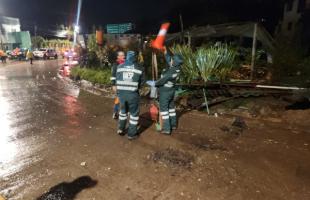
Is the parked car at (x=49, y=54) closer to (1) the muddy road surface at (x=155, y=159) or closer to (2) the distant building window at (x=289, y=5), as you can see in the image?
(1) the muddy road surface at (x=155, y=159)

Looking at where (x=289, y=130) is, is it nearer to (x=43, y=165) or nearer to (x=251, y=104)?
(x=251, y=104)

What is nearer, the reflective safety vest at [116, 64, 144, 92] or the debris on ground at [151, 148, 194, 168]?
the debris on ground at [151, 148, 194, 168]

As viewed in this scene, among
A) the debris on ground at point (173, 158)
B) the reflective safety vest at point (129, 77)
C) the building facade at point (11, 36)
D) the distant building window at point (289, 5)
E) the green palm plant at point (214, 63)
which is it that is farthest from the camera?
the building facade at point (11, 36)

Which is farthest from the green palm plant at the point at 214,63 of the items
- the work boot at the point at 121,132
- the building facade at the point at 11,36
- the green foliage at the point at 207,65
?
the building facade at the point at 11,36

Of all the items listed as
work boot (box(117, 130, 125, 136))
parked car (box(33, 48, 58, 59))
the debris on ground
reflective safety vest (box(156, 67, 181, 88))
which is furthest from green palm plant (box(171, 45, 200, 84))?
parked car (box(33, 48, 58, 59))

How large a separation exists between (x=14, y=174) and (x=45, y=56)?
3390cm

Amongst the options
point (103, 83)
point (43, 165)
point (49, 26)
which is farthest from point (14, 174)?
point (49, 26)

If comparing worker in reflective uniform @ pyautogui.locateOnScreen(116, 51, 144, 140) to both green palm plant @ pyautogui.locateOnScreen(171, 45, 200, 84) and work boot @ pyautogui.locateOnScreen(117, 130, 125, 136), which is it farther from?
green palm plant @ pyautogui.locateOnScreen(171, 45, 200, 84)

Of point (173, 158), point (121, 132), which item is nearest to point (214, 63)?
point (121, 132)

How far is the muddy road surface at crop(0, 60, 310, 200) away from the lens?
11.3 ft

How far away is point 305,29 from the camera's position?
21172 millimetres

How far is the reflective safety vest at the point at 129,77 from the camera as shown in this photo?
4949mm

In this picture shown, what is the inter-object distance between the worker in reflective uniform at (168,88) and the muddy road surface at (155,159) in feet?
1.20

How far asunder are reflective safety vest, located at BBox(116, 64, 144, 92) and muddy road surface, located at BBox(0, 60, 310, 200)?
119cm
